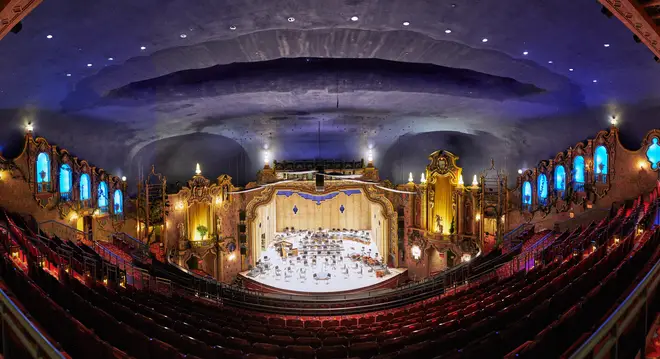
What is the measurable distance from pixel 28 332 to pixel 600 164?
1935cm

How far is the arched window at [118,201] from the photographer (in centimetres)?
1992

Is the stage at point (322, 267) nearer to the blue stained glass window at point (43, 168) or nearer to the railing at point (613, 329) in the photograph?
the blue stained glass window at point (43, 168)

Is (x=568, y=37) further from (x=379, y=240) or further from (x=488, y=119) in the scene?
(x=379, y=240)

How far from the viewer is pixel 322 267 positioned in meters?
22.6

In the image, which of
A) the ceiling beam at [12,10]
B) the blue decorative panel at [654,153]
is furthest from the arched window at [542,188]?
the ceiling beam at [12,10]

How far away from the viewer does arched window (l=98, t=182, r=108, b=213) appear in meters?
18.9

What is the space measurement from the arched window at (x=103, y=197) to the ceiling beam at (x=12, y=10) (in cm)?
1553

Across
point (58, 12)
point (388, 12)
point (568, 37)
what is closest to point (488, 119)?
point (568, 37)

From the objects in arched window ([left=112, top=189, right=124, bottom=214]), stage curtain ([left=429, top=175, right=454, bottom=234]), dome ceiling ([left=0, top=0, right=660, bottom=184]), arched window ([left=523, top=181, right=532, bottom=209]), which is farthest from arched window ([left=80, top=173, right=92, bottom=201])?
arched window ([left=523, top=181, right=532, bottom=209])

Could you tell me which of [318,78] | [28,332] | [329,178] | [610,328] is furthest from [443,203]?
[28,332]

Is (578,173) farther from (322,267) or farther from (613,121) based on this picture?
(322,267)

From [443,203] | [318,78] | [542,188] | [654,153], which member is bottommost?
[443,203]

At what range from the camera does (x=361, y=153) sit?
25797 mm

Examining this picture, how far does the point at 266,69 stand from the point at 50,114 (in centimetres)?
827
